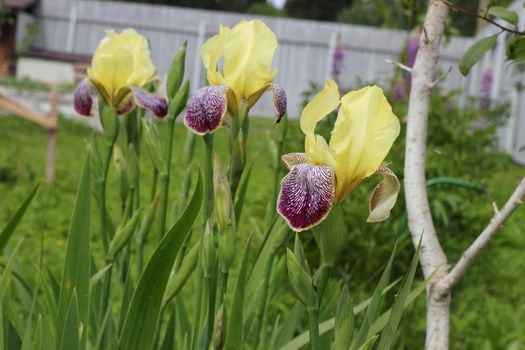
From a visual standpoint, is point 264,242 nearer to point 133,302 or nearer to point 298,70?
point 133,302

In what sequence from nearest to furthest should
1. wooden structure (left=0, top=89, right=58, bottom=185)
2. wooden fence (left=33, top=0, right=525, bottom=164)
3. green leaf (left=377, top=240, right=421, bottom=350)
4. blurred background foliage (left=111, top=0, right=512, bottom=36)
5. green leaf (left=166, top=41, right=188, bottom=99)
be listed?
green leaf (left=377, top=240, right=421, bottom=350) → green leaf (left=166, top=41, right=188, bottom=99) → wooden structure (left=0, top=89, right=58, bottom=185) → wooden fence (left=33, top=0, right=525, bottom=164) → blurred background foliage (left=111, top=0, right=512, bottom=36)

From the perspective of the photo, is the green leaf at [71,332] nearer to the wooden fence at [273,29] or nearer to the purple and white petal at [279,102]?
the purple and white petal at [279,102]

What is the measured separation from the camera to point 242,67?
85 centimetres

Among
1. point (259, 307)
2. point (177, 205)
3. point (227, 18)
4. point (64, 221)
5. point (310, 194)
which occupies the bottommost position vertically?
point (64, 221)

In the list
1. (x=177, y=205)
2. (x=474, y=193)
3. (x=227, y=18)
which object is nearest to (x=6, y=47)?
(x=227, y=18)

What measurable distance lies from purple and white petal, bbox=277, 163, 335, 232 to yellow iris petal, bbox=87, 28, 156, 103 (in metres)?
0.51

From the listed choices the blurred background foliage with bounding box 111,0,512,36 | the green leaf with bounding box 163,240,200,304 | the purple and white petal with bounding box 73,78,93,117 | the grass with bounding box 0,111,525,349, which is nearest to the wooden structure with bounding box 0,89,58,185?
the grass with bounding box 0,111,525,349

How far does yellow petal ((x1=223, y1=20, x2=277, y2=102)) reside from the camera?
855 mm

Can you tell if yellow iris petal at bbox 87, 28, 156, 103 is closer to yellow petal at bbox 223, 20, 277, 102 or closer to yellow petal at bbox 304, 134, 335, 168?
yellow petal at bbox 223, 20, 277, 102

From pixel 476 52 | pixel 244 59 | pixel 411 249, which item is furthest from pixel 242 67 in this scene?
pixel 411 249

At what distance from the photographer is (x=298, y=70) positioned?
12.1 m

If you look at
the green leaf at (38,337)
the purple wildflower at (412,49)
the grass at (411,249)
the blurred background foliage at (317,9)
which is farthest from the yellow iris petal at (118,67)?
the blurred background foliage at (317,9)

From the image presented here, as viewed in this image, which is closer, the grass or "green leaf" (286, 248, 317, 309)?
"green leaf" (286, 248, 317, 309)

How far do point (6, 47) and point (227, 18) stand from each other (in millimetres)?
4408
